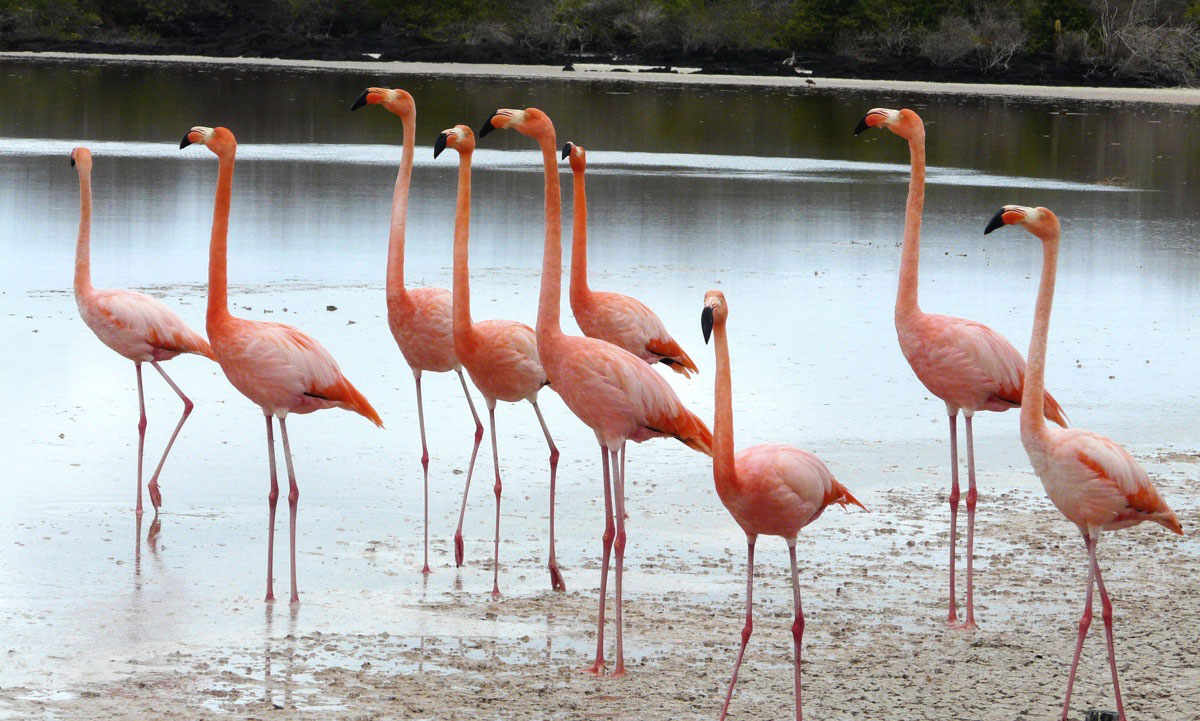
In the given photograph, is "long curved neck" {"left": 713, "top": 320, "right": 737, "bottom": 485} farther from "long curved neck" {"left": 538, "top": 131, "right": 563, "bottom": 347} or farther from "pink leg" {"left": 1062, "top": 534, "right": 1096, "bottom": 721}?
"pink leg" {"left": 1062, "top": 534, "right": 1096, "bottom": 721}

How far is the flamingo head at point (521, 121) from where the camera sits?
5.44 m

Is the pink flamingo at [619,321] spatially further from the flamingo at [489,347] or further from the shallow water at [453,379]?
the flamingo at [489,347]

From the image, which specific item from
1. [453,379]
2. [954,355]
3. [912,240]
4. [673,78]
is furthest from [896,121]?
[673,78]

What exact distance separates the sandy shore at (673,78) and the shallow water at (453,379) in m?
23.0

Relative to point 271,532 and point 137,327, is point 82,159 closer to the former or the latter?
point 137,327

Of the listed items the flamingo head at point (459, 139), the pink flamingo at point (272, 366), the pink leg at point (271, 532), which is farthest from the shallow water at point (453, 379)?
the flamingo head at point (459, 139)

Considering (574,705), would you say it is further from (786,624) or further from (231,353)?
(231,353)

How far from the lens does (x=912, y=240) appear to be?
5.95 m

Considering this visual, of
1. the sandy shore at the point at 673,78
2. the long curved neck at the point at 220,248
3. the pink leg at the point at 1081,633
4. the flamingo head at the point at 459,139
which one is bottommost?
the pink leg at the point at 1081,633

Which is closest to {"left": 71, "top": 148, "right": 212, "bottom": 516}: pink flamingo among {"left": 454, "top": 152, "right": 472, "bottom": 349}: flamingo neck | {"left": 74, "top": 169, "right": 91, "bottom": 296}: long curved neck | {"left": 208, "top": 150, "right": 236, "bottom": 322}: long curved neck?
{"left": 74, "top": 169, "right": 91, "bottom": 296}: long curved neck

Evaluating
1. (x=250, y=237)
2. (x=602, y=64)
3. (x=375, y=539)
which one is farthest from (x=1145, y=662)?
(x=602, y=64)

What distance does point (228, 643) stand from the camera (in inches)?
204

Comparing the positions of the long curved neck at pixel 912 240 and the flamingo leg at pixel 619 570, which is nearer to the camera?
the flamingo leg at pixel 619 570

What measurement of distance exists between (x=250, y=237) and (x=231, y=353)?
8551mm
